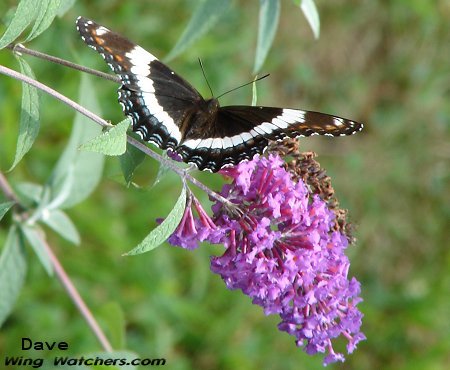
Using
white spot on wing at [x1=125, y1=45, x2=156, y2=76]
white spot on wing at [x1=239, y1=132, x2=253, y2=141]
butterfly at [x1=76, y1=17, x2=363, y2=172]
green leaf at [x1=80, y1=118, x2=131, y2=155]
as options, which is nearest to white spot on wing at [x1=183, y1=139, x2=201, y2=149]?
butterfly at [x1=76, y1=17, x2=363, y2=172]

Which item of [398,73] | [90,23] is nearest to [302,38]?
[398,73]

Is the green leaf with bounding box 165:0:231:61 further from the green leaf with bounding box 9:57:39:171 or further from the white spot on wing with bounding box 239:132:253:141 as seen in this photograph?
the green leaf with bounding box 9:57:39:171

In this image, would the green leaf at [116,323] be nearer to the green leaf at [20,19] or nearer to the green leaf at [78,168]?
the green leaf at [78,168]

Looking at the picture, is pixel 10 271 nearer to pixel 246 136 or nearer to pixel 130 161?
pixel 130 161

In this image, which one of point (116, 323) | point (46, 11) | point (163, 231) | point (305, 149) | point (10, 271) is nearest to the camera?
point (163, 231)

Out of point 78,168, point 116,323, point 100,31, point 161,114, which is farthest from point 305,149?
point 100,31

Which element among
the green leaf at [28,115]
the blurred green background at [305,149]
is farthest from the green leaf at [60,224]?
the green leaf at [28,115]
